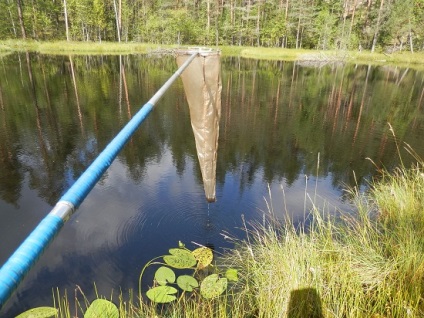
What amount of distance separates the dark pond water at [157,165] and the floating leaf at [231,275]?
88 cm

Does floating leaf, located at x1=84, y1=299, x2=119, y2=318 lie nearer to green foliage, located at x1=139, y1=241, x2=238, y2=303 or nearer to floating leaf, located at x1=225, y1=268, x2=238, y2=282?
green foliage, located at x1=139, y1=241, x2=238, y2=303

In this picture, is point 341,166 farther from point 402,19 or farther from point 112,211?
point 402,19

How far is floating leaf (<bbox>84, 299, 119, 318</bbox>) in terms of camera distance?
2338 millimetres

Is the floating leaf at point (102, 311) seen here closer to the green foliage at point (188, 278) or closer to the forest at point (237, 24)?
the green foliage at point (188, 278)

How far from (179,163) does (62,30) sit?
44.5 m

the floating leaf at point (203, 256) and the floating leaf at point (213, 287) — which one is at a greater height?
the floating leaf at point (213, 287)

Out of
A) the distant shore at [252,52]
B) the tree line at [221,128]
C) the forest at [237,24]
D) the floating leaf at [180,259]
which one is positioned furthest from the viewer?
the forest at [237,24]

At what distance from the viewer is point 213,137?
3574 millimetres

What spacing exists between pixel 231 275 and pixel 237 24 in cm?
4640

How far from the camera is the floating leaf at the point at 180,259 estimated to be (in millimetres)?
3498

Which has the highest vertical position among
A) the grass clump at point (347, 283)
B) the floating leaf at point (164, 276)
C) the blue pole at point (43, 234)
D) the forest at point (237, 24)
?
the forest at point (237, 24)

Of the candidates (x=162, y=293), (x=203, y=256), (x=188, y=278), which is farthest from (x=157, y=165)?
(x=162, y=293)

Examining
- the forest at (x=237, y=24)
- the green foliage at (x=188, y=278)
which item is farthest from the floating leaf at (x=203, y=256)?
the forest at (x=237, y=24)

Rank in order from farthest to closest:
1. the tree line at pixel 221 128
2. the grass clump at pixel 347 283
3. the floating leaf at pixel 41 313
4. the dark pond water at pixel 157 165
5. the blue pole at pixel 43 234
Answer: the tree line at pixel 221 128
the dark pond water at pixel 157 165
the floating leaf at pixel 41 313
the grass clump at pixel 347 283
the blue pole at pixel 43 234
